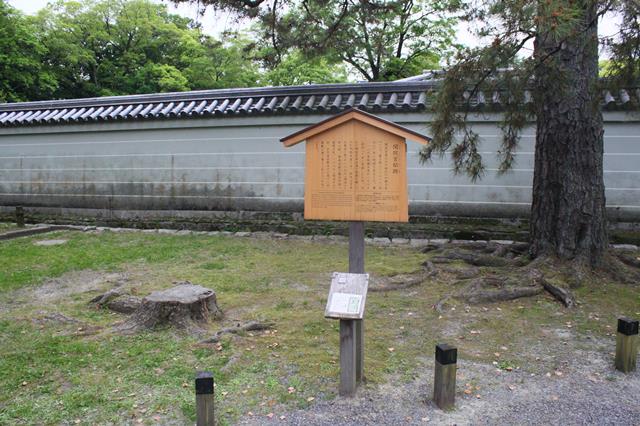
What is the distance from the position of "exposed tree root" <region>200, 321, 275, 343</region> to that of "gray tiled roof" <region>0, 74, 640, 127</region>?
653 cm

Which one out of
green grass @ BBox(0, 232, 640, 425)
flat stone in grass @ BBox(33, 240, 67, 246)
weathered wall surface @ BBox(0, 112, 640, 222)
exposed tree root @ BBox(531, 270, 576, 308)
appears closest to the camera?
green grass @ BBox(0, 232, 640, 425)

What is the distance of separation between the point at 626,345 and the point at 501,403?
52.3 inches

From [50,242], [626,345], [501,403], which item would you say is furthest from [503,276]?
[50,242]

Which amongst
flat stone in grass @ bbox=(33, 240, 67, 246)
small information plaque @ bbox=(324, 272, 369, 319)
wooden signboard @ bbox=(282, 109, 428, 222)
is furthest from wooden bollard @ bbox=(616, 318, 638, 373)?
flat stone in grass @ bbox=(33, 240, 67, 246)

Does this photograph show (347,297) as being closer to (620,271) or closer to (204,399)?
(204,399)

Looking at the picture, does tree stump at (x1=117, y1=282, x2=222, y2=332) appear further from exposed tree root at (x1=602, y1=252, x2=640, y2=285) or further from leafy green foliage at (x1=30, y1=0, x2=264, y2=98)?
leafy green foliage at (x1=30, y1=0, x2=264, y2=98)

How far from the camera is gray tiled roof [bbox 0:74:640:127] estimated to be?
1089cm

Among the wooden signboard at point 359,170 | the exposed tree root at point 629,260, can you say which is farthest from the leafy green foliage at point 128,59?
the wooden signboard at point 359,170

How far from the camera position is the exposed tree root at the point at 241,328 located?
4.73 metres

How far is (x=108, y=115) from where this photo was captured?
12391 mm

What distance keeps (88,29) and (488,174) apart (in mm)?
23297

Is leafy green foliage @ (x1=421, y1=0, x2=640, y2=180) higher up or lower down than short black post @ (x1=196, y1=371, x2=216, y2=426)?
higher up

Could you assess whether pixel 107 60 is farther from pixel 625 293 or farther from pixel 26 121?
pixel 625 293

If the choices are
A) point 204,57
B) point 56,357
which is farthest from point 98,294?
point 204,57
